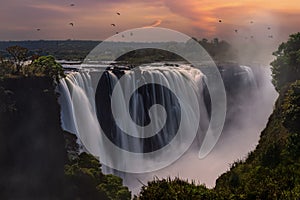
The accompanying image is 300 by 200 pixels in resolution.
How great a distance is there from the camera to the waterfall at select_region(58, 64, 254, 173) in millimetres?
34531

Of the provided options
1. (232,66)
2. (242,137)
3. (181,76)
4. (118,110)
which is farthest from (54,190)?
(232,66)

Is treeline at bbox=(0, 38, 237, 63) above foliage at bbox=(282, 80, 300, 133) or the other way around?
above

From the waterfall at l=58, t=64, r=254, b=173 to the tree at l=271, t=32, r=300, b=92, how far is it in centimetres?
1236

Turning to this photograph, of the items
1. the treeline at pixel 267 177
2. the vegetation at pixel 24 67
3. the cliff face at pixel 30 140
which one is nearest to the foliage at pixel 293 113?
the treeline at pixel 267 177

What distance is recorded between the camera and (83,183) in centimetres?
2678

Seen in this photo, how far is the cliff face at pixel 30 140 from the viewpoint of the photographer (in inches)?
1035

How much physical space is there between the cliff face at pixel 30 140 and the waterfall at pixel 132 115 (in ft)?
8.81

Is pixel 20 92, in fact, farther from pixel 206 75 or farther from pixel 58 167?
pixel 206 75

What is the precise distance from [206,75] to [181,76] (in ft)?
25.7

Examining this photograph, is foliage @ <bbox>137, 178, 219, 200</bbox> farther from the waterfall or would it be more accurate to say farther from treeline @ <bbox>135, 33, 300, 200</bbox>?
the waterfall

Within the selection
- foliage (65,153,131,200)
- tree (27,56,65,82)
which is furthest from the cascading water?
foliage (65,153,131,200)

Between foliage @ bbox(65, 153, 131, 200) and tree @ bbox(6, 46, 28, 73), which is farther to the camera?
tree @ bbox(6, 46, 28, 73)

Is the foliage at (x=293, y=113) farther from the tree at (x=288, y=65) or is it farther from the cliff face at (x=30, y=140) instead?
the cliff face at (x=30, y=140)

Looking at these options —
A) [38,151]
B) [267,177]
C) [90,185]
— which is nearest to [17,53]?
[38,151]
